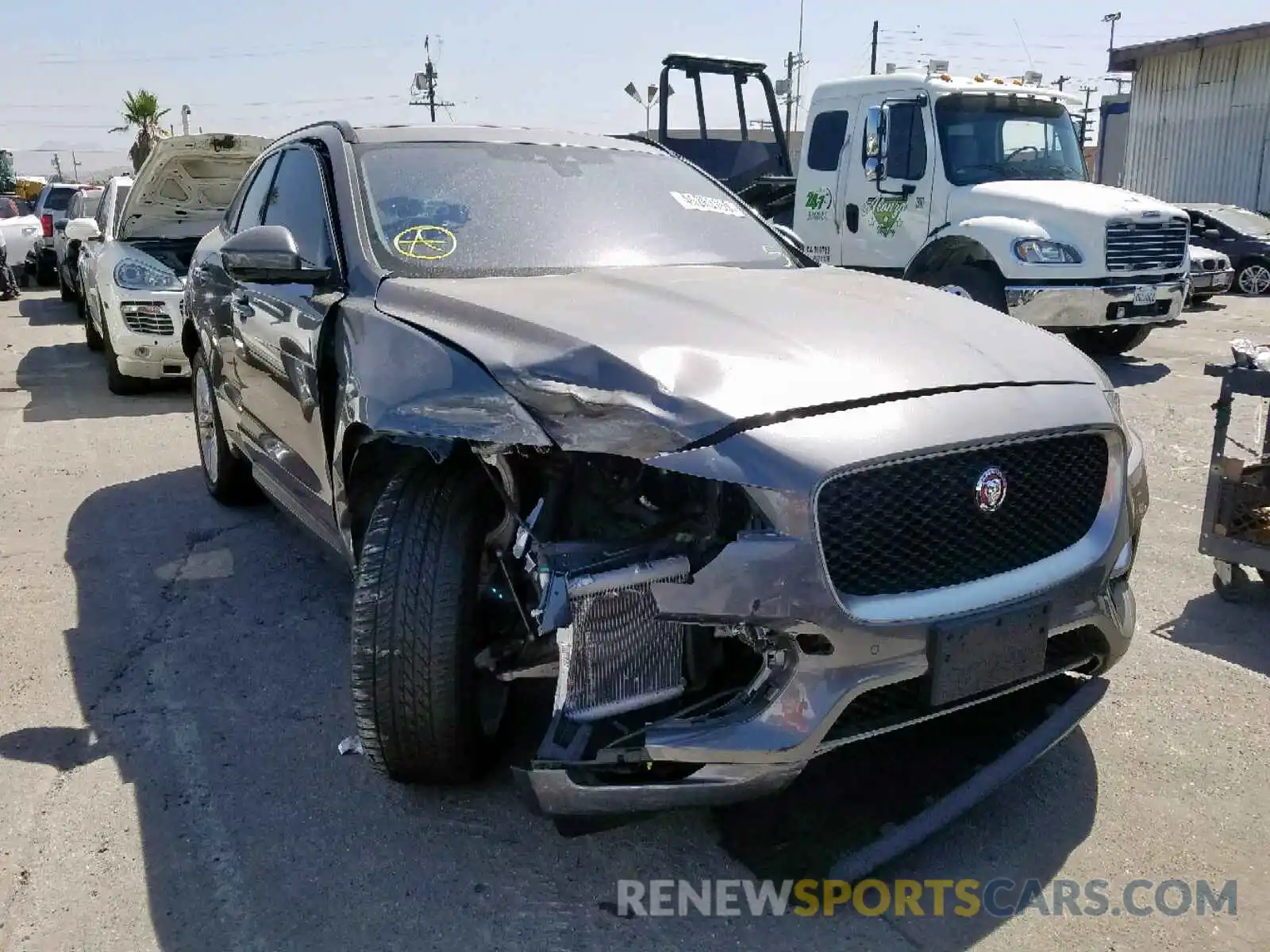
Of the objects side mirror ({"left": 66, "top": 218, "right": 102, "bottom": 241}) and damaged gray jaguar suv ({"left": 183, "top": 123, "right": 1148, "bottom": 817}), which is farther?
side mirror ({"left": 66, "top": 218, "right": 102, "bottom": 241})

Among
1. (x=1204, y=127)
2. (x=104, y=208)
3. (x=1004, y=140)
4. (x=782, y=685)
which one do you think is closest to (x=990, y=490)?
(x=782, y=685)

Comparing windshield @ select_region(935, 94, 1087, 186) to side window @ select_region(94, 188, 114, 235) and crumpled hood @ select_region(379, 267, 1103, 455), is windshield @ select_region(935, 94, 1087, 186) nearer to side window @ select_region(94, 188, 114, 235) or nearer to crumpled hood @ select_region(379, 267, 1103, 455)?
crumpled hood @ select_region(379, 267, 1103, 455)

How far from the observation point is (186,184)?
371 inches

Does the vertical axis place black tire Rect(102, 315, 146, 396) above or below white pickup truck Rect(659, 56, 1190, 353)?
below

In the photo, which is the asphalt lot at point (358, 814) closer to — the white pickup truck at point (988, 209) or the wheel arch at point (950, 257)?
the white pickup truck at point (988, 209)

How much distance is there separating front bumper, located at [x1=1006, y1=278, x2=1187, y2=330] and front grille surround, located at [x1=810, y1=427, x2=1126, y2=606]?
6517mm

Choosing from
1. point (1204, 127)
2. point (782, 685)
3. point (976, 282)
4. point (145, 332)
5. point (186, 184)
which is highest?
point (1204, 127)

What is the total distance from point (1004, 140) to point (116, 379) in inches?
307

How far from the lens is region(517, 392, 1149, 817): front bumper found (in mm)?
2232

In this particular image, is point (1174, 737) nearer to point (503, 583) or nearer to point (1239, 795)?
point (1239, 795)

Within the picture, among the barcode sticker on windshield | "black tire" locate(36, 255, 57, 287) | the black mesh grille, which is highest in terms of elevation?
the barcode sticker on windshield

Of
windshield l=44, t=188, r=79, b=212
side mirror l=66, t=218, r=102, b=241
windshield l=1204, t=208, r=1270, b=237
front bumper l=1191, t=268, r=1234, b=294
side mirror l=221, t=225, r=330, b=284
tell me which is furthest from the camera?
windshield l=44, t=188, r=79, b=212

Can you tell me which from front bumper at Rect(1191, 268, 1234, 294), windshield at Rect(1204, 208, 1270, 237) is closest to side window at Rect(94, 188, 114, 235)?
front bumper at Rect(1191, 268, 1234, 294)

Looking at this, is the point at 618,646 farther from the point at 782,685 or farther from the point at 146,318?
the point at 146,318
